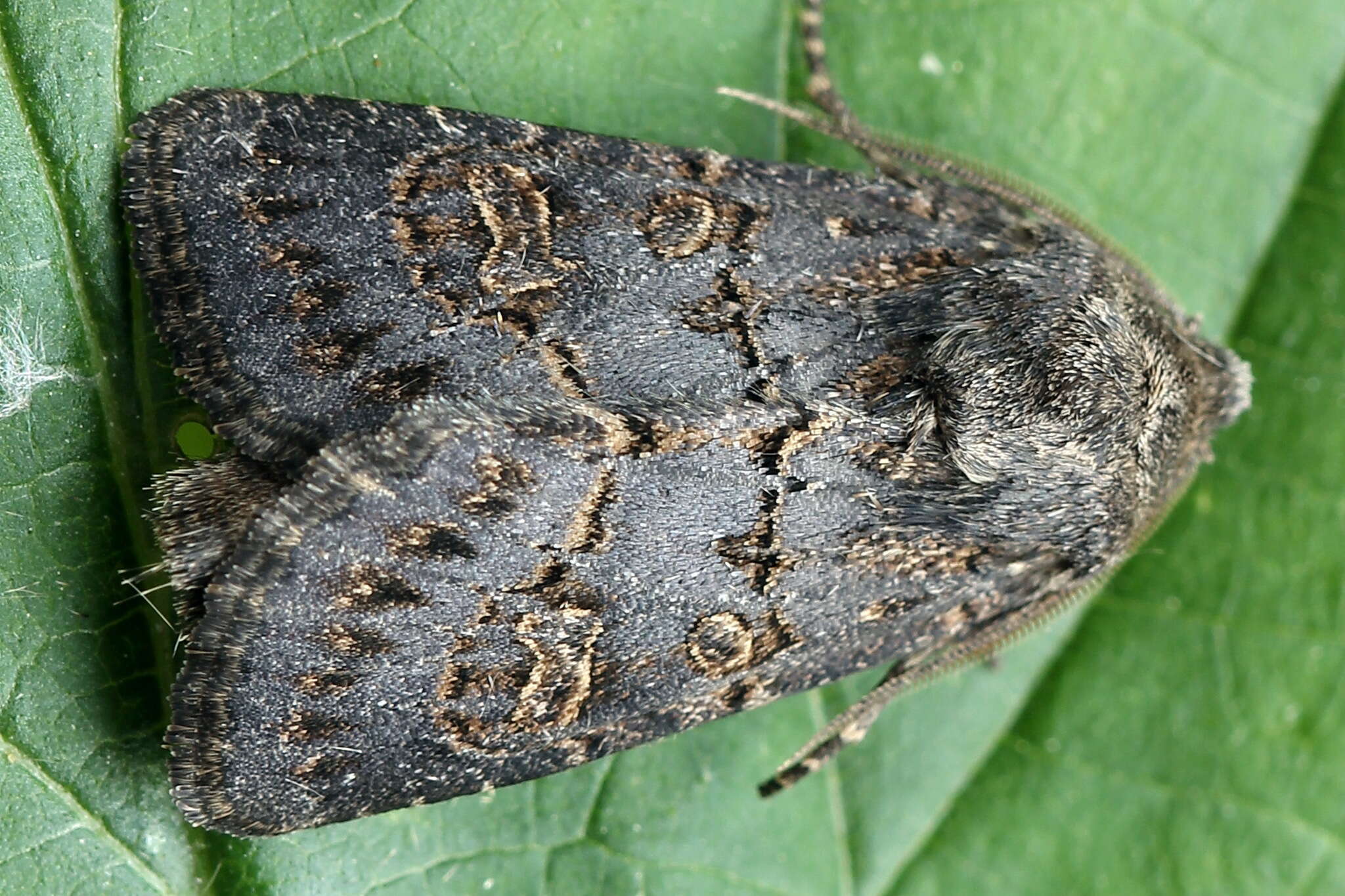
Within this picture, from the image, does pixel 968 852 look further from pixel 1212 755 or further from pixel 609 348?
pixel 609 348

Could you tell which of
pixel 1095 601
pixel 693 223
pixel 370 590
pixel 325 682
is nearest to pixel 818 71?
pixel 693 223

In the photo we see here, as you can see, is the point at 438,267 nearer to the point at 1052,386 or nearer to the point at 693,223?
the point at 693,223

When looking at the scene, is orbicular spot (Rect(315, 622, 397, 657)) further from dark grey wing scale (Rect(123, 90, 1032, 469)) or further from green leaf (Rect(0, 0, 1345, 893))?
green leaf (Rect(0, 0, 1345, 893))

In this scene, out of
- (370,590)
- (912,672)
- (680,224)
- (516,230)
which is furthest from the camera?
(912,672)

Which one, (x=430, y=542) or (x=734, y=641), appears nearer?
(x=430, y=542)

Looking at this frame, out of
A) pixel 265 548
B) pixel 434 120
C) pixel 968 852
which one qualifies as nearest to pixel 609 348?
pixel 434 120

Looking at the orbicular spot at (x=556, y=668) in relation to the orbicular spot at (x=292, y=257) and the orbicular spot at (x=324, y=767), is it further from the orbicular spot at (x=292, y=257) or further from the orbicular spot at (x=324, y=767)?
the orbicular spot at (x=292, y=257)

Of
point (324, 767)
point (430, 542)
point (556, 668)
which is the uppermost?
point (430, 542)

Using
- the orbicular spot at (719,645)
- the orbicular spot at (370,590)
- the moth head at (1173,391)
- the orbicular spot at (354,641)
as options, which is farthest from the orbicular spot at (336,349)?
the moth head at (1173,391)
